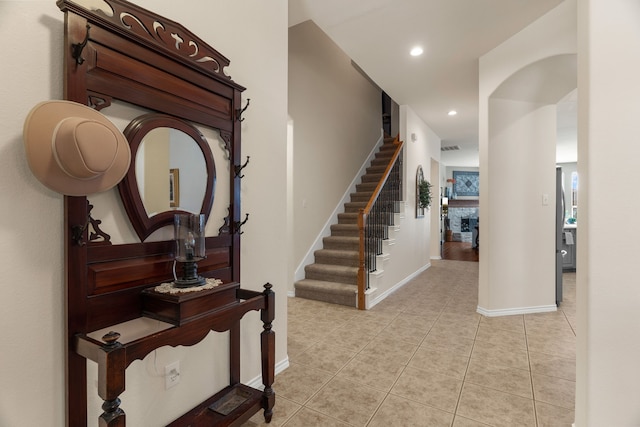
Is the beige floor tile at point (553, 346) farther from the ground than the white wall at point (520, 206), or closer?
closer

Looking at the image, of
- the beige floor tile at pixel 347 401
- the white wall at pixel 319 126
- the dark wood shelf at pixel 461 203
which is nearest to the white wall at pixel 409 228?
the white wall at pixel 319 126


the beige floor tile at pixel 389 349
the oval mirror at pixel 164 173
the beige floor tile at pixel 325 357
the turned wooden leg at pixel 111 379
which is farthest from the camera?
the beige floor tile at pixel 389 349

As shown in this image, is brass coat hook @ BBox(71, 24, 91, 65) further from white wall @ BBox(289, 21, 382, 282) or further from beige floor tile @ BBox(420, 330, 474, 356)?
white wall @ BBox(289, 21, 382, 282)

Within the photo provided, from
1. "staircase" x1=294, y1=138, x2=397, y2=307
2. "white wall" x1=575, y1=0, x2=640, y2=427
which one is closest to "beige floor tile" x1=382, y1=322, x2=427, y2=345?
"staircase" x1=294, y1=138, x2=397, y2=307

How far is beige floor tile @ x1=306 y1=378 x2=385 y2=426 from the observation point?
181cm

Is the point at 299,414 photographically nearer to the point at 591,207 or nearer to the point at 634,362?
the point at 634,362

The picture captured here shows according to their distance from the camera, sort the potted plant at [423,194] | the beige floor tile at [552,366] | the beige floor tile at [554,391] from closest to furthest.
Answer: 1. the beige floor tile at [554,391]
2. the beige floor tile at [552,366]
3. the potted plant at [423,194]

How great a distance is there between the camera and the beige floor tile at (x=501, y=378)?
2.06m

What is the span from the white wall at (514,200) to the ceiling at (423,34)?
0.41 m

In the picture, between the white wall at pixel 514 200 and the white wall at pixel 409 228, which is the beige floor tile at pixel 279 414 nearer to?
the white wall at pixel 409 228

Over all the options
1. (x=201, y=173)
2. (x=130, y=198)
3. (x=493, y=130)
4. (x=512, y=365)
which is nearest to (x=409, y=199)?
(x=493, y=130)

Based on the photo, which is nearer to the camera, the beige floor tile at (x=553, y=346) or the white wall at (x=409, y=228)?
the beige floor tile at (x=553, y=346)

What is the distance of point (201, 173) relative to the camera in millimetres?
1631

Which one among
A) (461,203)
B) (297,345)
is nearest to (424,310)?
(297,345)
